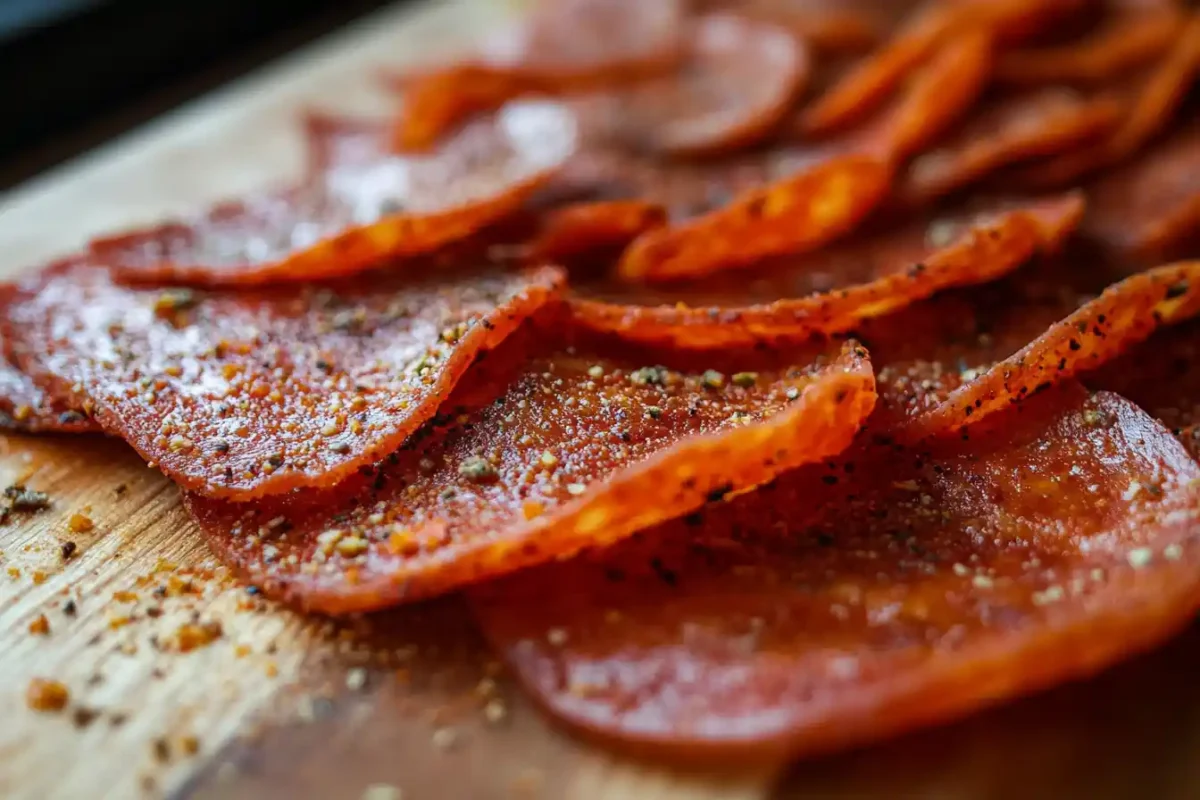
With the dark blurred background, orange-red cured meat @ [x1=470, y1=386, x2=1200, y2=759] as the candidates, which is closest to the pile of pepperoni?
orange-red cured meat @ [x1=470, y1=386, x2=1200, y2=759]

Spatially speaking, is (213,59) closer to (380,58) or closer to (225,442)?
(380,58)

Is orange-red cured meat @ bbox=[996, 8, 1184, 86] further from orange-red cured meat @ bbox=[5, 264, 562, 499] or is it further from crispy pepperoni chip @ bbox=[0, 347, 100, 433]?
crispy pepperoni chip @ bbox=[0, 347, 100, 433]

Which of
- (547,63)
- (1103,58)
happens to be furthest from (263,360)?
(1103,58)

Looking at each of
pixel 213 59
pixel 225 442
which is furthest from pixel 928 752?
pixel 213 59

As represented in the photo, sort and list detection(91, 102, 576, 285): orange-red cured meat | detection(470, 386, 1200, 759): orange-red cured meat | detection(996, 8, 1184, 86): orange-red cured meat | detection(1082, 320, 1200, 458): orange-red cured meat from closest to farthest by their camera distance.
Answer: detection(470, 386, 1200, 759): orange-red cured meat → detection(1082, 320, 1200, 458): orange-red cured meat → detection(91, 102, 576, 285): orange-red cured meat → detection(996, 8, 1184, 86): orange-red cured meat

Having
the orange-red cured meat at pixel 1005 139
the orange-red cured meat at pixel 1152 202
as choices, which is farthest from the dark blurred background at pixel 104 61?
the orange-red cured meat at pixel 1152 202

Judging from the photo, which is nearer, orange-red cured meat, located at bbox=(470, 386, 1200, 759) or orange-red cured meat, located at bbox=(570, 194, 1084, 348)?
orange-red cured meat, located at bbox=(470, 386, 1200, 759)
